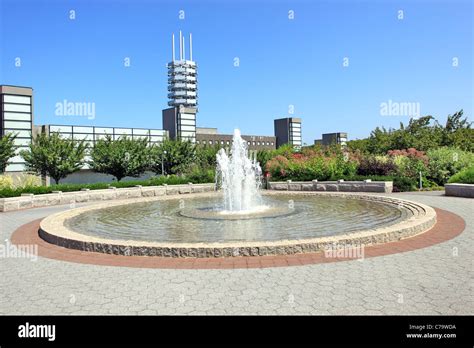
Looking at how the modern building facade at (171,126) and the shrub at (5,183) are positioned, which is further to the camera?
the modern building facade at (171,126)

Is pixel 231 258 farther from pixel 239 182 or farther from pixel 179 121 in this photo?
pixel 179 121

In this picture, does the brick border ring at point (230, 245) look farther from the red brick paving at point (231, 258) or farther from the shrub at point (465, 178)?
the shrub at point (465, 178)

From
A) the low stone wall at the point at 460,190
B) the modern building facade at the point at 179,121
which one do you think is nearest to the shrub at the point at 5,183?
the low stone wall at the point at 460,190

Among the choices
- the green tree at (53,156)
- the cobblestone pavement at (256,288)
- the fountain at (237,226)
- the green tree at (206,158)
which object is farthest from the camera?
the green tree at (206,158)

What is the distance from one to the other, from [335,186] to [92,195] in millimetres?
14458

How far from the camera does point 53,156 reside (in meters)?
25.6

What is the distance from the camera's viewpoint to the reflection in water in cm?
953

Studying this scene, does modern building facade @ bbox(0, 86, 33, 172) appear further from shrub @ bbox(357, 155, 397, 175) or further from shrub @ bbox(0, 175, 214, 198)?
shrub @ bbox(357, 155, 397, 175)

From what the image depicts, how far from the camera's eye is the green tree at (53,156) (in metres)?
25.7

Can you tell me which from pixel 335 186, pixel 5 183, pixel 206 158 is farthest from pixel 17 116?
pixel 335 186

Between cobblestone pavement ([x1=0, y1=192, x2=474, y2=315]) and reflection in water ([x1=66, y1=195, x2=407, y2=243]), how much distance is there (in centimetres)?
233

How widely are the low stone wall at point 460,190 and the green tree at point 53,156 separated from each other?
23.8 m

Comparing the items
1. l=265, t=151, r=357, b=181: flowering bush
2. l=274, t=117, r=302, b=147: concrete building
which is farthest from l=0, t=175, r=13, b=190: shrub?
l=274, t=117, r=302, b=147: concrete building
